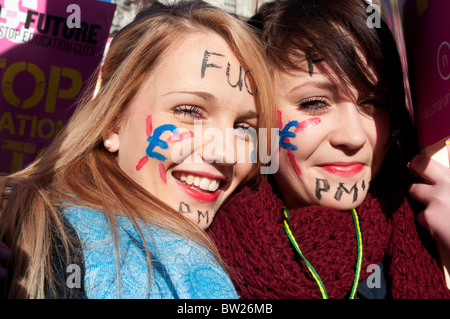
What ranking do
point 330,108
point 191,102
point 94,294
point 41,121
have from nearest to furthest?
point 94,294 → point 191,102 → point 330,108 → point 41,121

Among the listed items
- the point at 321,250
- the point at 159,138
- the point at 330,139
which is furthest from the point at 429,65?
the point at 159,138

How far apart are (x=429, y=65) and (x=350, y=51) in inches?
11.7

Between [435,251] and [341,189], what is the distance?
0.42 meters

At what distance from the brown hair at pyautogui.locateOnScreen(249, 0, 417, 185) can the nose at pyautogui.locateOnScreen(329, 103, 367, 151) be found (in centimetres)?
10

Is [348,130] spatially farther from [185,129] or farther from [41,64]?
[41,64]

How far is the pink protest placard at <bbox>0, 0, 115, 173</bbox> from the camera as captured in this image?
216 centimetres

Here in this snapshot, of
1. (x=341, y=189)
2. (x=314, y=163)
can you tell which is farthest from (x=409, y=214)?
(x=314, y=163)

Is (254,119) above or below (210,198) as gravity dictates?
above

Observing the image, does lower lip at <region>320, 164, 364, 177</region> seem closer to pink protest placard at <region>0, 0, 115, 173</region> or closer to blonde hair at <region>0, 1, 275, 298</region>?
blonde hair at <region>0, 1, 275, 298</region>

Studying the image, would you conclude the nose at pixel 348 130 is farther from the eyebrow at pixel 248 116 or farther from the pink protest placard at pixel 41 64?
the pink protest placard at pixel 41 64

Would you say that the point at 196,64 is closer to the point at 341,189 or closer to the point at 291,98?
the point at 291,98

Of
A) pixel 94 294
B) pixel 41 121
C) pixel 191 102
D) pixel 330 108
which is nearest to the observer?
pixel 94 294

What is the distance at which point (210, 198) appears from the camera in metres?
1.77

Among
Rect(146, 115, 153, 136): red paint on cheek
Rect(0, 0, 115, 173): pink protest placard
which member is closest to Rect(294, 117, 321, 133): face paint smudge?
Rect(146, 115, 153, 136): red paint on cheek
